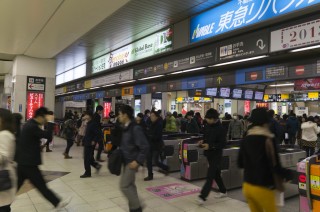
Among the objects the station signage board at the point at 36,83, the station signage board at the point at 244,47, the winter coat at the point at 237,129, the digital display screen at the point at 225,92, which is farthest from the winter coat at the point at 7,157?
the digital display screen at the point at 225,92

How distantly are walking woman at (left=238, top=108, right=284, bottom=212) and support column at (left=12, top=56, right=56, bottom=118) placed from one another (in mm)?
10455

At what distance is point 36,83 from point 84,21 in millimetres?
5802

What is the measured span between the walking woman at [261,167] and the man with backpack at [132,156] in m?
1.30

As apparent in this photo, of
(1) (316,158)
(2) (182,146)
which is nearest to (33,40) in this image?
(2) (182,146)

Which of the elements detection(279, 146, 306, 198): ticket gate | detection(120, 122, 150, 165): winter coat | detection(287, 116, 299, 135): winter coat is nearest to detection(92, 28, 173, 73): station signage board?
detection(279, 146, 306, 198): ticket gate

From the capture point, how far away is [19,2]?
224 inches

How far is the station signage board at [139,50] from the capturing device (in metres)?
7.59

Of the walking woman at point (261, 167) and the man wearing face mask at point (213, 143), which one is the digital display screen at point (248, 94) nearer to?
the man wearing face mask at point (213, 143)

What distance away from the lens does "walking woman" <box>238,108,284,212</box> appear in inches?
102

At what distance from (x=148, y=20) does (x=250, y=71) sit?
268cm

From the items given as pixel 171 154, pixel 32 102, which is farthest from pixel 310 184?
pixel 32 102

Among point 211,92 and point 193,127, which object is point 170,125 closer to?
point 193,127

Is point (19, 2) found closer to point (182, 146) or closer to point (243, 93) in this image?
point (182, 146)

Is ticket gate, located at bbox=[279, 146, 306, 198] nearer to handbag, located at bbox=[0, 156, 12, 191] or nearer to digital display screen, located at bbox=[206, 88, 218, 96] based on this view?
handbag, located at bbox=[0, 156, 12, 191]
